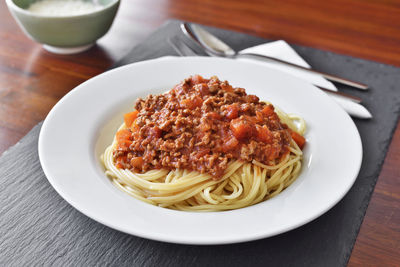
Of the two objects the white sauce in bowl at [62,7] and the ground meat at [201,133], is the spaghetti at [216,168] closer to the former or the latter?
the ground meat at [201,133]

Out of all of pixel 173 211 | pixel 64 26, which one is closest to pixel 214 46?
pixel 64 26

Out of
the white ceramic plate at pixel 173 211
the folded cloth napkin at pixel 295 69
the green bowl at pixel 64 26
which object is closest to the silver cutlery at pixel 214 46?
the folded cloth napkin at pixel 295 69

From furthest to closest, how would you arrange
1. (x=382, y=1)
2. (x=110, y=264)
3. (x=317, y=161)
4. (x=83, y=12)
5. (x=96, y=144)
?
1. (x=382, y=1)
2. (x=83, y=12)
3. (x=96, y=144)
4. (x=317, y=161)
5. (x=110, y=264)

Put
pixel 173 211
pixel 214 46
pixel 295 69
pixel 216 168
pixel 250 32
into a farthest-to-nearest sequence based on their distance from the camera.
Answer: pixel 250 32
pixel 214 46
pixel 295 69
pixel 216 168
pixel 173 211

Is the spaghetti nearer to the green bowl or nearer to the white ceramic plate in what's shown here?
the white ceramic plate

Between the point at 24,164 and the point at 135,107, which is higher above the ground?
the point at 135,107

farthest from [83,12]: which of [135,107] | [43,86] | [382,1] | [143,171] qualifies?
[382,1]

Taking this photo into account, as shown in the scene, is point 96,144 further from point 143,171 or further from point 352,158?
point 352,158

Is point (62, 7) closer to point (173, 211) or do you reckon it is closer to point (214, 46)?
point (214, 46)
